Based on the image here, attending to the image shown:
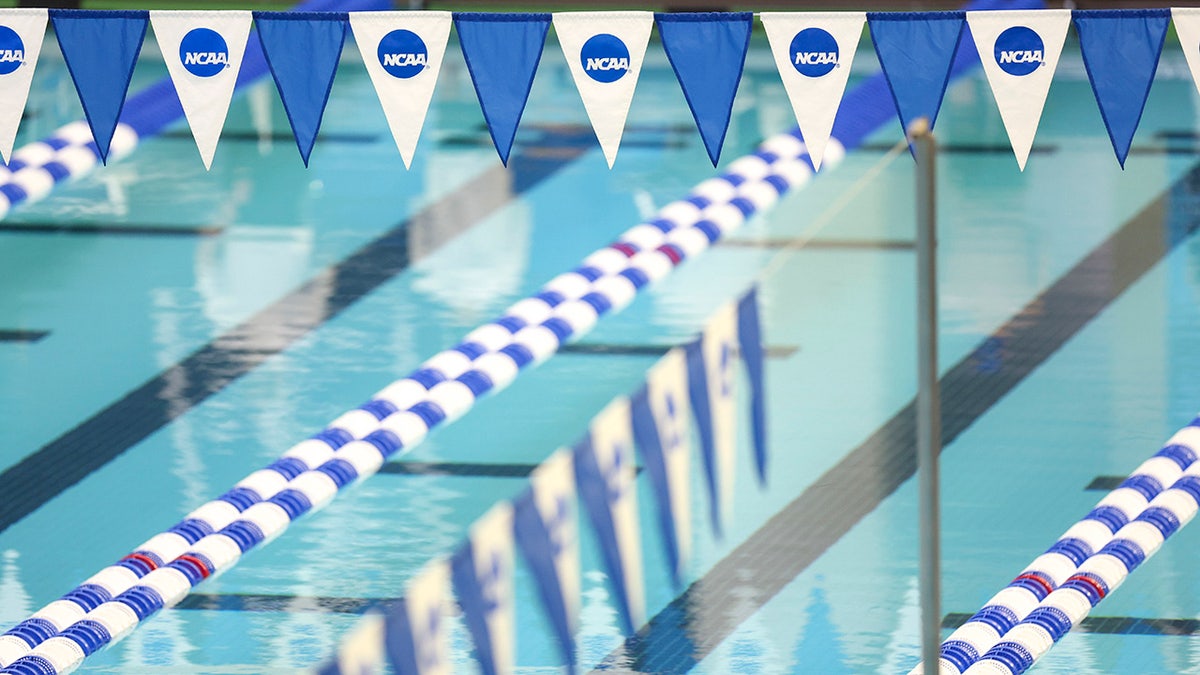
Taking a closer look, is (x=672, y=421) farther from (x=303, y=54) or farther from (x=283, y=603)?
(x=303, y=54)

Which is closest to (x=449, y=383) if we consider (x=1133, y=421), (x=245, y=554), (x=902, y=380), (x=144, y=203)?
(x=245, y=554)

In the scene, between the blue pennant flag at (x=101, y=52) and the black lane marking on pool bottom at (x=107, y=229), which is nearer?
the blue pennant flag at (x=101, y=52)

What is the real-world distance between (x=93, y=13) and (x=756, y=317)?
3246 mm

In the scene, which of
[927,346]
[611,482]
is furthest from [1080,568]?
[611,482]

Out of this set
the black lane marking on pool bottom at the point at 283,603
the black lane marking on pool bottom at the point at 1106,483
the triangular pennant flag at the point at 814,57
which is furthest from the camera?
the black lane marking on pool bottom at the point at 1106,483

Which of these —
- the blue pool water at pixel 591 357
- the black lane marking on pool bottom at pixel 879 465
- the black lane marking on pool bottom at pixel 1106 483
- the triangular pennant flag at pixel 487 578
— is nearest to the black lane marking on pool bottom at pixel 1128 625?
the blue pool water at pixel 591 357

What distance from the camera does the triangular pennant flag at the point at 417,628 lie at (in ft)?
8.07

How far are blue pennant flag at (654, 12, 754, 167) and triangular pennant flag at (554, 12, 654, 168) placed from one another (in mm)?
82

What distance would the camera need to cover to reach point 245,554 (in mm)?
5289

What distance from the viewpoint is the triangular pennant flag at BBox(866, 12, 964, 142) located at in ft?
17.1

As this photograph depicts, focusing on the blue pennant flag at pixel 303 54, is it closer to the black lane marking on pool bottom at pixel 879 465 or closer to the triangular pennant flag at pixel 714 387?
the black lane marking on pool bottom at pixel 879 465

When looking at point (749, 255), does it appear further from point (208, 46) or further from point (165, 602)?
point (165, 602)

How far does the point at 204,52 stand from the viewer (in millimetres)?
5426

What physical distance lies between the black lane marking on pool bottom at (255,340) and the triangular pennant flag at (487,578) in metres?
3.34
